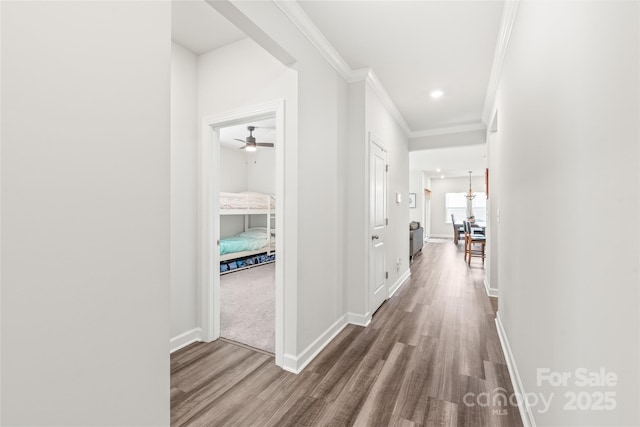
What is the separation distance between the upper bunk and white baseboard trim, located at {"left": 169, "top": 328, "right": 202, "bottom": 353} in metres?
3.56

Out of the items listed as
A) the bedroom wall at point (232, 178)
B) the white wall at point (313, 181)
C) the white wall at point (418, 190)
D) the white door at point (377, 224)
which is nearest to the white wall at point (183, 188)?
the white wall at point (313, 181)

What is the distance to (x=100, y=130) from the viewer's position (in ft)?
3.01

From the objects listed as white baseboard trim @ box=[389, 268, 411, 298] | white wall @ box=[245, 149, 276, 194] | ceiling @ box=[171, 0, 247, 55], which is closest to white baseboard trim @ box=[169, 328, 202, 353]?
white baseboard trim @ box=[389, 268, 411, 298]

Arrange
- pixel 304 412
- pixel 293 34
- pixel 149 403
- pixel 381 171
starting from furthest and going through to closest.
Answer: pixel 381 171 → pixel 293 34 → pixel 304 412 → pixel 149 403

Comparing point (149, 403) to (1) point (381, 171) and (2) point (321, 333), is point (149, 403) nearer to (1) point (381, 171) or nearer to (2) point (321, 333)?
(2) point (321, 333)

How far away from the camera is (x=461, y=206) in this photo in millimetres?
11914

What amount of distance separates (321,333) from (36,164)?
7.16 ft

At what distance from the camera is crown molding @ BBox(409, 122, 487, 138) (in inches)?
183

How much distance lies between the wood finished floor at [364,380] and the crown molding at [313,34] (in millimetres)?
2566

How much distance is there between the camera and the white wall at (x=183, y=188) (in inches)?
94.4

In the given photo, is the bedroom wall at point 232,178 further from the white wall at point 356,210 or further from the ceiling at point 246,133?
the white wall at point 356,210

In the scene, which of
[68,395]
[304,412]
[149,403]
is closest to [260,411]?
[304,412]

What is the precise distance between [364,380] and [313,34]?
2644 mm

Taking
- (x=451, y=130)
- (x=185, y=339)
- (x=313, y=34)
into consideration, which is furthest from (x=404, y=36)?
(x=185, y=339)
